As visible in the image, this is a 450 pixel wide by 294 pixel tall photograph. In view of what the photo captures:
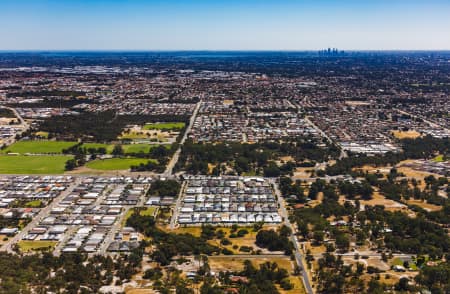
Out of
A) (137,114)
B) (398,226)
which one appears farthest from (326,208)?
(137,114)

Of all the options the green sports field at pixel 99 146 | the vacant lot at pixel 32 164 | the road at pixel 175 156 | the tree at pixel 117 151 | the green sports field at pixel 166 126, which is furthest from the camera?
the green sports field at pixel 166 126

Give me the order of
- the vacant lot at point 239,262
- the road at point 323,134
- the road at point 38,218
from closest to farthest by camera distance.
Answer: the vacant lot at point 239,262 → the road at point 38,218 → the road at point 323,134

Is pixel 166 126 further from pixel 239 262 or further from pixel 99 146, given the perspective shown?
pixel 239 262

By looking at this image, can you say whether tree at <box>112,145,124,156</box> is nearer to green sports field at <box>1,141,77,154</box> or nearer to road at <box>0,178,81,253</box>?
green sports field at <box>1,141,77,154</box>

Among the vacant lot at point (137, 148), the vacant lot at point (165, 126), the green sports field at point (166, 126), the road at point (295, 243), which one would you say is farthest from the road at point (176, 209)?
the vacant lot at point (165, 126)

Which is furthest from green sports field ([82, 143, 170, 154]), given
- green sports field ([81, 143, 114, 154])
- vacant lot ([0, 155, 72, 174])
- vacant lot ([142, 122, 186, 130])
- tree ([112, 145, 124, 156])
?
vacant lot ([142, 122, 186, 130])

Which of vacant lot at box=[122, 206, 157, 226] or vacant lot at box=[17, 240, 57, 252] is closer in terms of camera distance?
vacant lot at box=[17, 240, 57, 252]

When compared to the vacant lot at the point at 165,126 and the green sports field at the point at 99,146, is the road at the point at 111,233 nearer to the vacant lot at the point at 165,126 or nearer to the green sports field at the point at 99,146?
the green sports field at the point at 99,146
